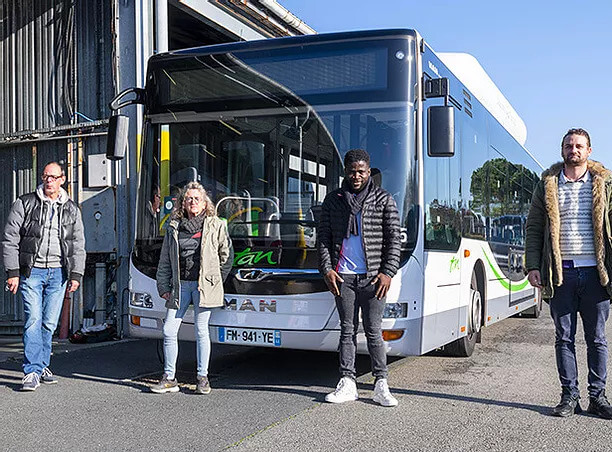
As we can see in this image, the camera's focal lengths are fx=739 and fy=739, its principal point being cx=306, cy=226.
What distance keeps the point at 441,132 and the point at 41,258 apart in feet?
11.6

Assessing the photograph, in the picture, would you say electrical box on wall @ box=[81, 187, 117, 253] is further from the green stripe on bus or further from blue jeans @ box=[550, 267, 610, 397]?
blue jeans @ box=[550, 267, 610, 397]

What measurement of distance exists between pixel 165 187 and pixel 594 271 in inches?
144

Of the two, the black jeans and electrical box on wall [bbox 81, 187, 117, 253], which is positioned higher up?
electrical box on wall [bbox 81, 187, 117, 253]

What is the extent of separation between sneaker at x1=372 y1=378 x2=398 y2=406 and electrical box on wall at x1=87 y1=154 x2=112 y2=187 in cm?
593

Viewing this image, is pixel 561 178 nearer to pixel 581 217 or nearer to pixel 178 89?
pixel 581 217

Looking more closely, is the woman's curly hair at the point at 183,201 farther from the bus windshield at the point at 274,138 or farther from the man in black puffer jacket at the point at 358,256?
the man in black puffer jacket at the point at 358,256

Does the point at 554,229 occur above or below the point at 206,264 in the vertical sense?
above

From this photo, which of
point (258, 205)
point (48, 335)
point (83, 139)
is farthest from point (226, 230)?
point (83, 139)

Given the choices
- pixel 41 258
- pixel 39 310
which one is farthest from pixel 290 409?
pixel 41 258

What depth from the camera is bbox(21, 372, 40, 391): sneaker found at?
618cm

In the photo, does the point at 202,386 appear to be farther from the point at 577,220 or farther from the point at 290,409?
the point at 577,220

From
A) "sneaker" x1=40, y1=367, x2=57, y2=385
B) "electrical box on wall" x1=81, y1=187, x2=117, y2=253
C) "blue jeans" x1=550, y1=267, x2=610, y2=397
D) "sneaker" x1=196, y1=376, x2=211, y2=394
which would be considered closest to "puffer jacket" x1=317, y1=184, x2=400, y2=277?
"blue jeans" x1=550, y1=267, x2=610, y2=397

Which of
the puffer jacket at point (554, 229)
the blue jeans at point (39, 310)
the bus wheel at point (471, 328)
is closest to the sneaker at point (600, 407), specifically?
the puffer jacket at point (554, 229)

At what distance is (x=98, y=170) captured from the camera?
10.3 m
